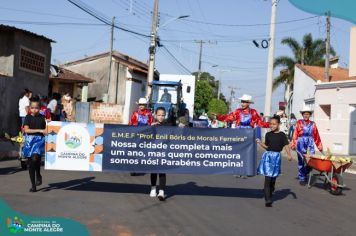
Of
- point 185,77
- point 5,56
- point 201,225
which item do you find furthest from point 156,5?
point 201,225

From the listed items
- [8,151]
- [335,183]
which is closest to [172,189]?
[335,183]

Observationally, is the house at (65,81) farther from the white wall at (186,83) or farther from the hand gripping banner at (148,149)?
the hand gripping banner at (148,149)

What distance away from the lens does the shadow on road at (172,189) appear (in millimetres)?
10297

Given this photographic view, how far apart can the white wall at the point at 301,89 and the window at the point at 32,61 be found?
77.3 feet

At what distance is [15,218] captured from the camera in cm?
701

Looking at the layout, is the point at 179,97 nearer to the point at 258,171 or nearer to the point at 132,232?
the point at 258,171

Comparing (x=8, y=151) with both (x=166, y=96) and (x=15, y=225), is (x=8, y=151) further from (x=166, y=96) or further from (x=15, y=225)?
(x=166, y=96)

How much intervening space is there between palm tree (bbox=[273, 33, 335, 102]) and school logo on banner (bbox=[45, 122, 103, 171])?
147 ft

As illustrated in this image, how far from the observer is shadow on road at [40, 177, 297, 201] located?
10297mm

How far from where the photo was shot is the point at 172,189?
10.9 meters

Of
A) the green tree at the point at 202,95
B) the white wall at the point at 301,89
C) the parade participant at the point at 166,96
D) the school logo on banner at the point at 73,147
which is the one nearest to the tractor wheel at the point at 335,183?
the school logo on banner at the point at 73,147

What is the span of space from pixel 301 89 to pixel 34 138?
1388 inches

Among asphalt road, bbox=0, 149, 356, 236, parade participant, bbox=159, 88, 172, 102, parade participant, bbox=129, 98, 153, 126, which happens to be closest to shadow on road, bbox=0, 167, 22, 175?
asphalt road, bbox=0, 149, 356, 236

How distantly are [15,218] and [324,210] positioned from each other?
539 cm
